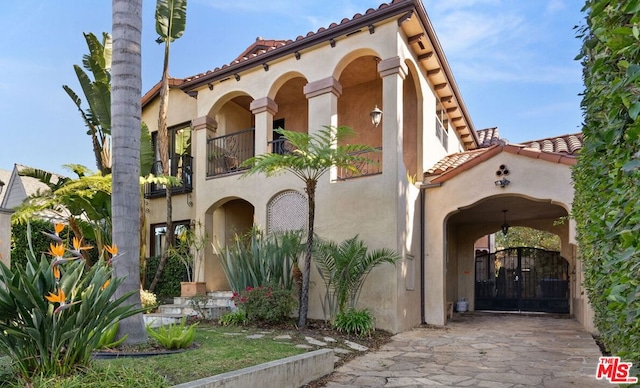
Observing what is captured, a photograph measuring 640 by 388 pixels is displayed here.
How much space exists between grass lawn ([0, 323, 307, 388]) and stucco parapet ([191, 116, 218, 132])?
274 inches

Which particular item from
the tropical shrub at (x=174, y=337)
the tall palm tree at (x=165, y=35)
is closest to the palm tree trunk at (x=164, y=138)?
the tall palm tree at (x=165, y=35)

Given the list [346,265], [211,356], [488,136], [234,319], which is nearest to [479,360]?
[346,265]

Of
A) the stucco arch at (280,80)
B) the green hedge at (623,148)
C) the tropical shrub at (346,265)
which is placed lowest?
the tropical shrub at (346,265)

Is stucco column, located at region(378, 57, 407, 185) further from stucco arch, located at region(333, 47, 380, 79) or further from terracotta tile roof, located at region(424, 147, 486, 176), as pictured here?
terracotta tile roof, located at region(424, 147, 486, 176)

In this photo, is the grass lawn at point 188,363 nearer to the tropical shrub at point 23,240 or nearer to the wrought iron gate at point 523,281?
the tropical shrub at point 23,240

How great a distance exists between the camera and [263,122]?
40.7 feet

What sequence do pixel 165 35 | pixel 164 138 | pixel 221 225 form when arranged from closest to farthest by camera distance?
pixel 165 35 < pixel 164 138 < pixel 221 225

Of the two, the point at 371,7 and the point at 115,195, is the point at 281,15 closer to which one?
the point at 371,7

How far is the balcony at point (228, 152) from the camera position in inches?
538

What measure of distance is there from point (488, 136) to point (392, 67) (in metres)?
13.0

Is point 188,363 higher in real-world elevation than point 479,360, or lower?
higher

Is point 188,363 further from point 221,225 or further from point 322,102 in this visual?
point 221,225

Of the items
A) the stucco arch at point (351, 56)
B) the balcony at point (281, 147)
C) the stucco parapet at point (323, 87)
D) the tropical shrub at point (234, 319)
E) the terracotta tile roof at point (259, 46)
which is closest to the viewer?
the tropical shrub at point (234, 319)

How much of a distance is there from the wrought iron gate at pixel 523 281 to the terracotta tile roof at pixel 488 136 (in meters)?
5.45
